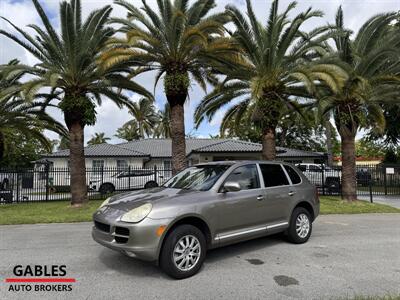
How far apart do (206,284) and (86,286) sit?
1.77 m

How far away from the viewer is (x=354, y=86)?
12656 millimetres

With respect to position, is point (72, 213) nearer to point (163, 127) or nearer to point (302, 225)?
point (302, 225)

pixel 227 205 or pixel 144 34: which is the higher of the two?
pixel 144 34

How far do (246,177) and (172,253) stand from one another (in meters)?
2.19

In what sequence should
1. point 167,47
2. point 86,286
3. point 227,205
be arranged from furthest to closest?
point 167,47 < point 227,205 < point 86,286

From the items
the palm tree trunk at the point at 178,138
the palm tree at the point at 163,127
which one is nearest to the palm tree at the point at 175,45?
the palm tree trunk at the point at 178,138

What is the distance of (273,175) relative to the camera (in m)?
6.15

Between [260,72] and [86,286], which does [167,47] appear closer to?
[260,72]

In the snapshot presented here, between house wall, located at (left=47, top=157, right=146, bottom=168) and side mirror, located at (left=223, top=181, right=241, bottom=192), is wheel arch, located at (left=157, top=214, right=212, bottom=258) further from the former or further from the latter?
house wall, located at (left=47, top=157, right=146, bottom=168)

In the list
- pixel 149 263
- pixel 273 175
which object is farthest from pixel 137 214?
pixel 273 175

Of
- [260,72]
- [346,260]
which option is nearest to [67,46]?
[260,72]

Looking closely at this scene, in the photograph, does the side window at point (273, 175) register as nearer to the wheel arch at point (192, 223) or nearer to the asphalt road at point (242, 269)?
the asphalt road at point (242, 269)

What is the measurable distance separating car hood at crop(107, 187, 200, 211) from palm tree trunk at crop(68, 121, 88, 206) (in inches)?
325

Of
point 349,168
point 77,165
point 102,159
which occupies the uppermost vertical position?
point 102,159
